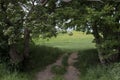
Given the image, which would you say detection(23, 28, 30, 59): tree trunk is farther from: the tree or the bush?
the bush

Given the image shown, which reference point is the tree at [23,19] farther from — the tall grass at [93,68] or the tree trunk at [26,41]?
the tall grass at [93,68]

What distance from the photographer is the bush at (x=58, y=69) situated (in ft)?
53.0

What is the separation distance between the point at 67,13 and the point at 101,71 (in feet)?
9.86

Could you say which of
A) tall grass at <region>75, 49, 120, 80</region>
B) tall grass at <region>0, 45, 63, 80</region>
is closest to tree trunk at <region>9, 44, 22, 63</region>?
tall grass at <region>0, 45, 63, 80</region>

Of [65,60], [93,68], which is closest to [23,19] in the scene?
[65,60]

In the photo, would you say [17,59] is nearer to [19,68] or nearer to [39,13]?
[19,68]

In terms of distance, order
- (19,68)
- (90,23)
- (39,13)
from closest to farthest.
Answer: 1. (90,23)
2. (39,13)
3. (19,68)

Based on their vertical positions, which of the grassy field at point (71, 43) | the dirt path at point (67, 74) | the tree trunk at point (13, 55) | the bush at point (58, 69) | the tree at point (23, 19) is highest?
the tree at point (23, 19)

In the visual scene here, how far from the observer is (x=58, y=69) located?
16.4 metres

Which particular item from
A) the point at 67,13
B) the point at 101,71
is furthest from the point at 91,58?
the point at 67,13

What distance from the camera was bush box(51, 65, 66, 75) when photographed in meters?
16.2

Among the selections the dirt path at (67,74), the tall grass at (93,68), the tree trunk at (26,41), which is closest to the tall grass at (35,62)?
the dirt path at (67,74)

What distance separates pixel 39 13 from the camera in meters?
15.2

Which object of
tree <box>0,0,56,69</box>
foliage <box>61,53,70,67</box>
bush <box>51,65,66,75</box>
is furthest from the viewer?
foliage <box>61,53,70,67</box>
